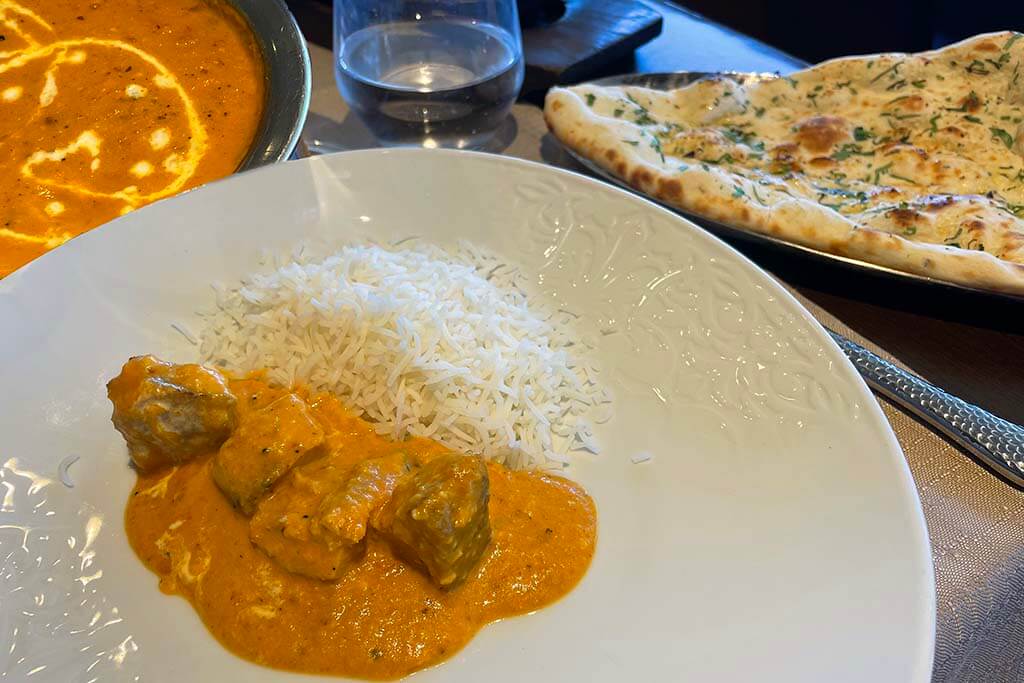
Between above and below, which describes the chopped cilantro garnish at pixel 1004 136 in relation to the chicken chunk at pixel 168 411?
above

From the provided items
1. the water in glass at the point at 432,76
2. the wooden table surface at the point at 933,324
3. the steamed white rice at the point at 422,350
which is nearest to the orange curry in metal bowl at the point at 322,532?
the steamed white rice at the point at 422,350

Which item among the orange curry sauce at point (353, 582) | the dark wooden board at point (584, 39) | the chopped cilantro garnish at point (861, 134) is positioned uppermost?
the dark wooden board at point (584, 39)

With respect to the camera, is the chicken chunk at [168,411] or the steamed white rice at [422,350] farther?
the steamed white rice at [422,350]

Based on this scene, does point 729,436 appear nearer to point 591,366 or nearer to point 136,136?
point 591,366

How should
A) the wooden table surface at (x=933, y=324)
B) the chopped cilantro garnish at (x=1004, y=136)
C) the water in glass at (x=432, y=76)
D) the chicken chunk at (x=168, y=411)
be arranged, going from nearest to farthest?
the chicken chunk at (x=168, y=411), the wooden table surface at (x=933, y=324), the water in glass at (x=432, y=76), the chopped cilantro garnish at (x=1004, y=136)

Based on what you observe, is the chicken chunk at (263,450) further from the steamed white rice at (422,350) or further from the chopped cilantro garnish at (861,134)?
the chopped cilantro garnish at (861,134)

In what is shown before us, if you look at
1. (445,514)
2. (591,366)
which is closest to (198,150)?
(591,366)
